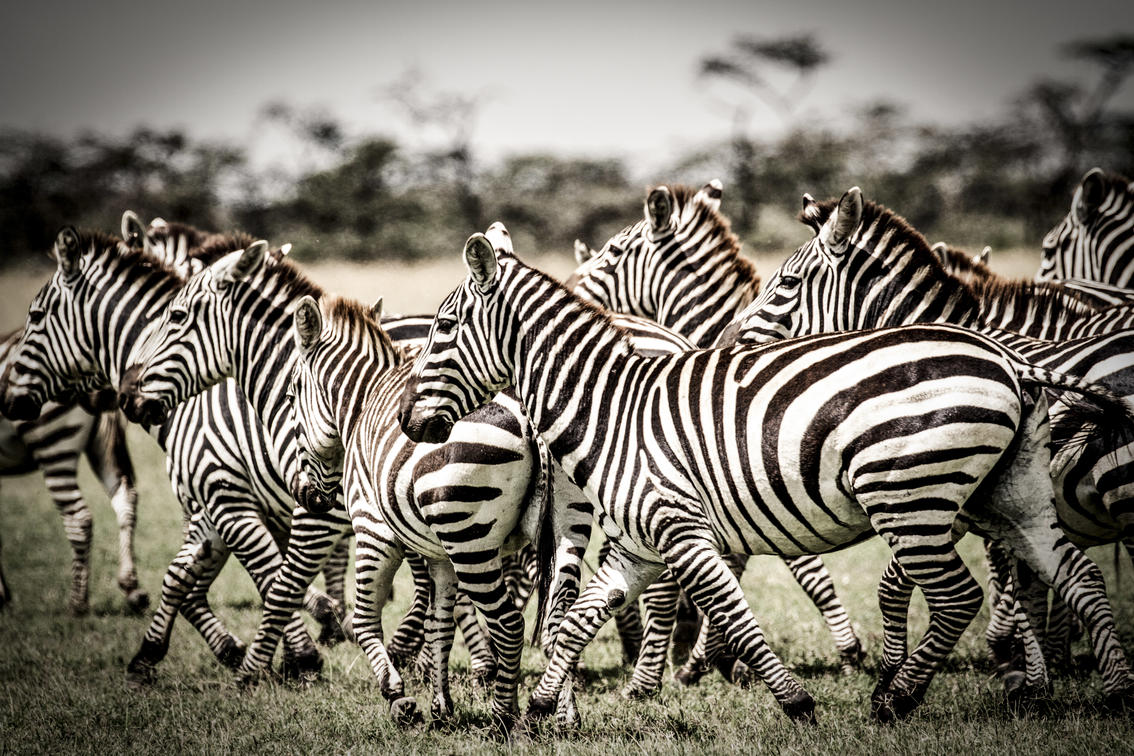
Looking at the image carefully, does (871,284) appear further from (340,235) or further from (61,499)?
(340,235)

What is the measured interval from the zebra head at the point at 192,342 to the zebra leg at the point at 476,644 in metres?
2.51

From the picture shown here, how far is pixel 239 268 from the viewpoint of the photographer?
688 centimetres

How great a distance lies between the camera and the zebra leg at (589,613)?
5402 millimetres

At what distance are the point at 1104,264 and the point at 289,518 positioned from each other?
778 cm

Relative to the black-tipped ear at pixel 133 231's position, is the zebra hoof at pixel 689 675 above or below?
below

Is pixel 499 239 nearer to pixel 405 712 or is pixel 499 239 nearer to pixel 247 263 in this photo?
pixel 247 263

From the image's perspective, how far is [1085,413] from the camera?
5.10 metres

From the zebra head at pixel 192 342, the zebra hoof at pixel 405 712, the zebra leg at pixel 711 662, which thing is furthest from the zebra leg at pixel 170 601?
the zebra leg at pixel 711 662

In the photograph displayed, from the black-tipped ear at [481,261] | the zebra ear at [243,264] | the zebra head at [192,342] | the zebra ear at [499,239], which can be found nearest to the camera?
the black-tipped ear at [481,261]

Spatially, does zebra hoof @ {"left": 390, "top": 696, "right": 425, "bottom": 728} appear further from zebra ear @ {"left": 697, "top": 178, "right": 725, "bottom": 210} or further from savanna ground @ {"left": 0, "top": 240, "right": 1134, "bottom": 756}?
zebra ear @ {"left": 697, "top": 178, "right": 725, "bottom": 210}

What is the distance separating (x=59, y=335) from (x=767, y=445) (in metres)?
6.18

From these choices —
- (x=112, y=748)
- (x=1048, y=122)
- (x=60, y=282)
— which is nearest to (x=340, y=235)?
(x=1048, y=122)

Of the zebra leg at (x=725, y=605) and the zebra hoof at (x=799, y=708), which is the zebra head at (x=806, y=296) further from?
the zebra hoof at (x=799, y=708)

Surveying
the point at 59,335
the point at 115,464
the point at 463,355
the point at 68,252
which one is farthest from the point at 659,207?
the point at 115,464
